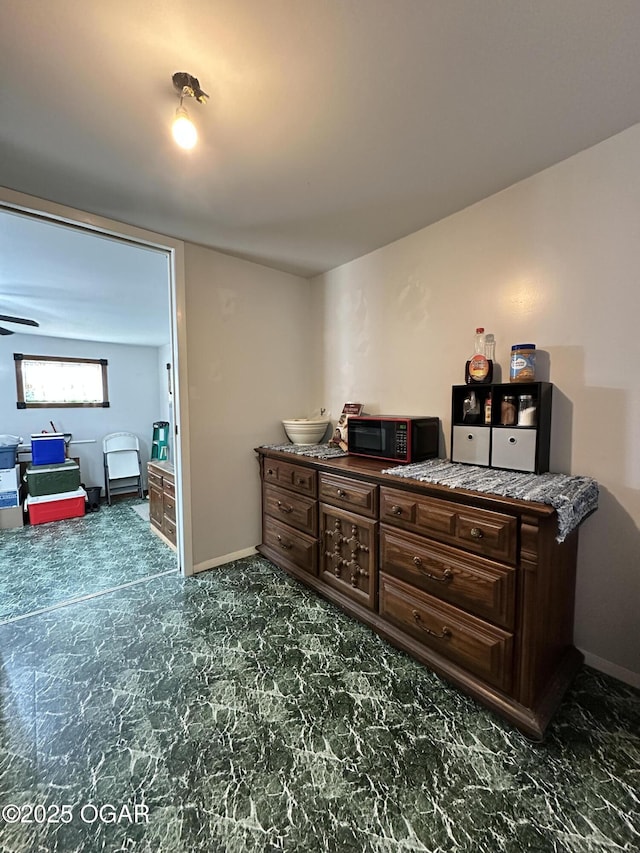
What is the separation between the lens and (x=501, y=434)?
1708 mm

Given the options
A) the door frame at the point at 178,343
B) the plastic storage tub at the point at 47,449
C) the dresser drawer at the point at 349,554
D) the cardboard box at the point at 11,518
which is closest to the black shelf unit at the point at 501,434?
the dresser drawer at the point at 349,554

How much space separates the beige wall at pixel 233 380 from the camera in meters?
2.57

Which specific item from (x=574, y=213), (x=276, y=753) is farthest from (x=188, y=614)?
(x=574, y=213)

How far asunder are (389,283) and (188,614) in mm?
2583

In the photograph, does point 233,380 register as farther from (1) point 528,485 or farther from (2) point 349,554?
(1) point 528,485

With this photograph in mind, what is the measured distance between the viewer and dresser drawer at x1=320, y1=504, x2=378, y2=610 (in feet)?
6.28

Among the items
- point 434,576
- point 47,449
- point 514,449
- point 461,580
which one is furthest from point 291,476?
point 47,449

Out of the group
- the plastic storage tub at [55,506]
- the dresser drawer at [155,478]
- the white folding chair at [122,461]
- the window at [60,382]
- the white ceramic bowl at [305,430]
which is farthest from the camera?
the white folding chair at [122,461]

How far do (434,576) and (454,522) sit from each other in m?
0.29

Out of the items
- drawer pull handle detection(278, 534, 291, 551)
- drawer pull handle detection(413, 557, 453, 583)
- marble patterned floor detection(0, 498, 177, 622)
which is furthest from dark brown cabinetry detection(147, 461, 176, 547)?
drawer pull handle detection(413, 557, 453, 583)

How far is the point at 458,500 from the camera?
1.47m

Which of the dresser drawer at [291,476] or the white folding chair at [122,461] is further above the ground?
the dresser drawer at [291,476]

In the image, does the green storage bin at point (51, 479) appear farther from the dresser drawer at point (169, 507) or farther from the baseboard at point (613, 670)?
the baseboard at point (613, 670)

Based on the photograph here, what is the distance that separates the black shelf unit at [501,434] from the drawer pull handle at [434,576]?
60 cm
